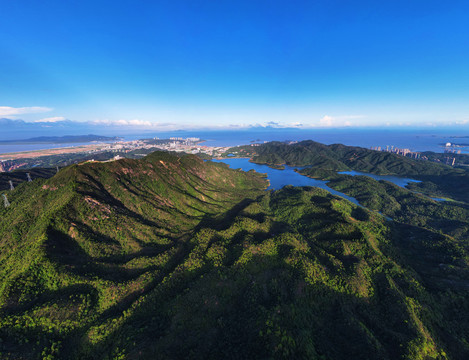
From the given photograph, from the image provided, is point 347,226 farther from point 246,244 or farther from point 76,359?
point 76,359

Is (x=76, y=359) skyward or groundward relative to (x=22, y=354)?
groundward

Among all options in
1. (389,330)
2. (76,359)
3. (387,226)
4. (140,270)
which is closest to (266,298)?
(389,330)

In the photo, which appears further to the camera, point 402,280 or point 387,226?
point 387,226

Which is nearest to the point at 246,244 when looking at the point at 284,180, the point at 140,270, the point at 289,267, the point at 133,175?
the point at 289,267

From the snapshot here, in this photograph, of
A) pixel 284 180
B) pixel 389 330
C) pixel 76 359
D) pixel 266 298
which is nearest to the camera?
pixel 76 359

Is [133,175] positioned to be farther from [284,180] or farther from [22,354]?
[284,180]

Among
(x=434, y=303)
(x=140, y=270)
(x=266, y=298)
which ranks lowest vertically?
(x=434, y=303)

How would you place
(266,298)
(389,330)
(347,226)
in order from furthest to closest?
1. (347,226)
2. (266,298)
3. (389,330)
